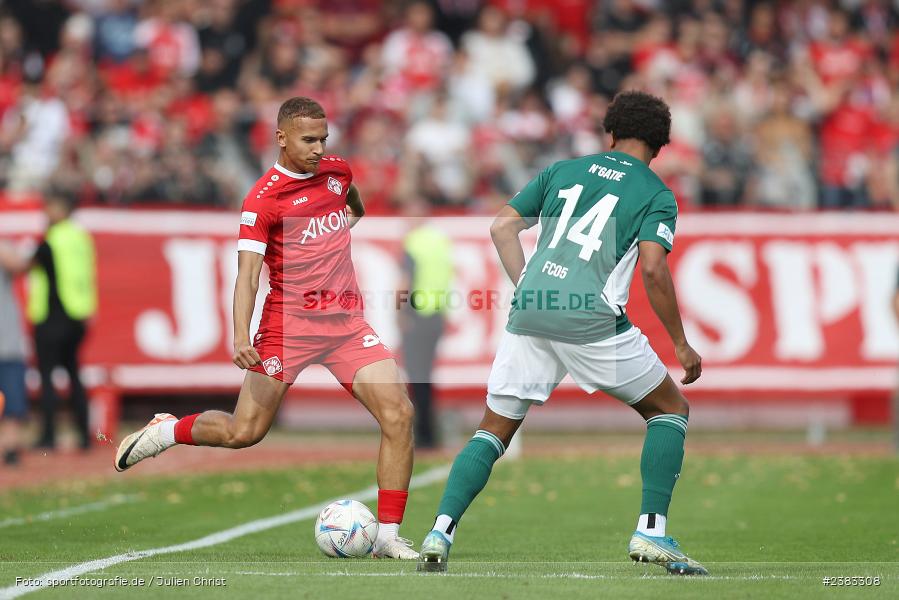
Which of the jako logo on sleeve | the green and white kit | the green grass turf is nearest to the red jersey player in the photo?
the green grass turf

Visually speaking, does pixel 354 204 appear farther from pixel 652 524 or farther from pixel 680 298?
pixel 680 298

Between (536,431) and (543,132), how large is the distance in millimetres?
4173

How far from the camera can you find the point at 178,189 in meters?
18.6

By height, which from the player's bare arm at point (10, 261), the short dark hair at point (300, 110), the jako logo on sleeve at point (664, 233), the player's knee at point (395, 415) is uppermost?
the short dark hair at point (300, 110)

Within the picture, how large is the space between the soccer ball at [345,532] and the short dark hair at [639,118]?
2510 mm

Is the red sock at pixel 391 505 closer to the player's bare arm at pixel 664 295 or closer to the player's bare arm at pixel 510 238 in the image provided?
the player's bare arm at pixel 510 238

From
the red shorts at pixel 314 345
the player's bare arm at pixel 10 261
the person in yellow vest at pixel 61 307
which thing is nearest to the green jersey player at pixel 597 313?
the red shorts at pixel 314 345

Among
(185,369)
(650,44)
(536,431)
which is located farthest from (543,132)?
(185,369)

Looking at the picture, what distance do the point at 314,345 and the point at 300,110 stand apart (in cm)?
132

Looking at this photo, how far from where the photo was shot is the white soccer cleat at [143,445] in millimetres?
8852

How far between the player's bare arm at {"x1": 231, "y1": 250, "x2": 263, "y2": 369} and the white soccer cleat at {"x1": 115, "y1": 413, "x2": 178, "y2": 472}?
955 mm

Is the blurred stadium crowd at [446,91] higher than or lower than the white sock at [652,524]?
higher

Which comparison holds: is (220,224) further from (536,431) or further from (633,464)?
(633,464)

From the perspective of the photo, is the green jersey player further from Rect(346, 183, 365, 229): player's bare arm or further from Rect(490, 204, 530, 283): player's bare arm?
Rect(346, 183, 365, 229): player's bare arm
